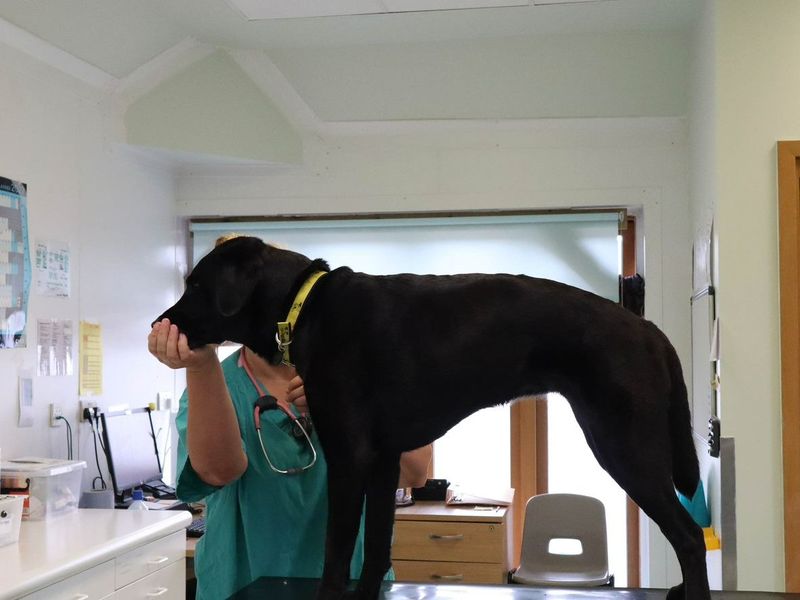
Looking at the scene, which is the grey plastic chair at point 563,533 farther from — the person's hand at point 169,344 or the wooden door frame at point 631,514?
the person's hand at point 169,344

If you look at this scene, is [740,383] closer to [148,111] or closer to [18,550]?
[18,550]

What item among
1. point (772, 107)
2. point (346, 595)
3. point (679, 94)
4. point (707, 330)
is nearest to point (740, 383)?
point (707, 330)

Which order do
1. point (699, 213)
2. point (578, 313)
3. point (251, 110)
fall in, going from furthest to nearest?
point (251, 110)
point (699, 213)
point (578, 313)

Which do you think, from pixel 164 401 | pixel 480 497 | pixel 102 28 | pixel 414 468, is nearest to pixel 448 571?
pixel 480 497

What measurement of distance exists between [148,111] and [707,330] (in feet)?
7.06

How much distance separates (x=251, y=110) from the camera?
11.7 feet

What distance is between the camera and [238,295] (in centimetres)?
88

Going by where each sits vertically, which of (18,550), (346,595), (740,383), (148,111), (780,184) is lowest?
(18,550)

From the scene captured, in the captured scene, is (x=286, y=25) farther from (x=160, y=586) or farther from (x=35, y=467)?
(x=160, y=586)

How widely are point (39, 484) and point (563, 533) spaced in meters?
1.89

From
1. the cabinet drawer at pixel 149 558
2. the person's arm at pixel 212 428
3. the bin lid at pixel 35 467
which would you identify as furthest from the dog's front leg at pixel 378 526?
the bin lid at pixel 35 467

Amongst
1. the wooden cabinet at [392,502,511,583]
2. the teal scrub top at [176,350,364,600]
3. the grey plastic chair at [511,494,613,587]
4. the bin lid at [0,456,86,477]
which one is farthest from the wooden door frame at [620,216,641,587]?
the teal scrub top at [176,350,364,600]

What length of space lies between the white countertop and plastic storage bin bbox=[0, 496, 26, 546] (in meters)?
0.02

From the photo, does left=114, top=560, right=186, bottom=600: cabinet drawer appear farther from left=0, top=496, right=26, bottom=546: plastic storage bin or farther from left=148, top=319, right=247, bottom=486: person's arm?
left=148, top=319, right=247, bottom=486: person's arm
